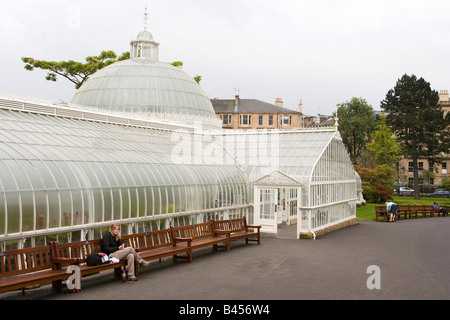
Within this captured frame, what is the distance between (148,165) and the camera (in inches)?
663

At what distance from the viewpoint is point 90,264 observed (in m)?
11.2

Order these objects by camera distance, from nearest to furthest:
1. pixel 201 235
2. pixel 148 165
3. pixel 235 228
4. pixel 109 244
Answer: pixel 109 244
pixel 201 235
pixel 148 165
pixel 235 228

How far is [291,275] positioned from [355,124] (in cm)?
5226

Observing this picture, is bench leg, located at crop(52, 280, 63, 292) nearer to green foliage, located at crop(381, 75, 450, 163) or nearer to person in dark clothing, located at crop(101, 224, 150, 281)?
person in dark clothing, located at crop(101, 224, 150, 281)

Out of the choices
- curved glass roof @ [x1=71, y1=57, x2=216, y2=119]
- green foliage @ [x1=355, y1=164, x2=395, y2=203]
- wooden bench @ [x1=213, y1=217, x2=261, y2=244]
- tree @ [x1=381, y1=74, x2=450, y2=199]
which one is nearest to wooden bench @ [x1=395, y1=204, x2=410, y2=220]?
green foliage @ [x1=355, y1=164, x2=395, y2=203]

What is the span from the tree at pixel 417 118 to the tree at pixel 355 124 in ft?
13.8

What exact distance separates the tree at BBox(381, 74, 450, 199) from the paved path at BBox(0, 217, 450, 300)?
128 ft

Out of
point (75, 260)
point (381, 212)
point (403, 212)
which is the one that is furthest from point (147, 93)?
point (403, 212)

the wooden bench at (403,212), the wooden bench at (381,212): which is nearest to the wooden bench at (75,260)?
the wooden bench at (381,212)

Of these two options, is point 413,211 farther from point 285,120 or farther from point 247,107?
point 247,107

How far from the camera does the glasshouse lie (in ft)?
40.4

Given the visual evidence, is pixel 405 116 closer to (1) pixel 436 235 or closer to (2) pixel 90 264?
(1) pixel 436 235
